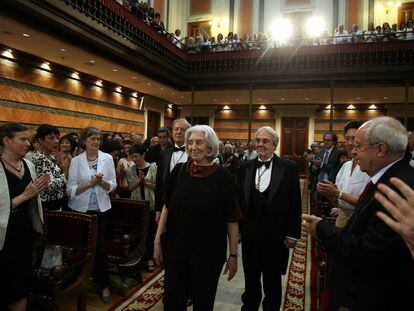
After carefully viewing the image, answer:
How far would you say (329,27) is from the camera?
14859mm

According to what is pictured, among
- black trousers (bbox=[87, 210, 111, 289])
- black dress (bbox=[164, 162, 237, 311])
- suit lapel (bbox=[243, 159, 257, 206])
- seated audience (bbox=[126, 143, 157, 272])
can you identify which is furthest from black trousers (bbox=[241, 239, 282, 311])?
seated audience (bbox=[126, 143, 157, 272])

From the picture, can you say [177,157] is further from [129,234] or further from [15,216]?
[15,216]

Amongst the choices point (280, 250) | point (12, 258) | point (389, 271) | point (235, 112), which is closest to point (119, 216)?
point (12, 258)

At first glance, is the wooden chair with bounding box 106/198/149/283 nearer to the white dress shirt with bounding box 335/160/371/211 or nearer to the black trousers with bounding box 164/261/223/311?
the black trousers with bounding box 164/261/223/311

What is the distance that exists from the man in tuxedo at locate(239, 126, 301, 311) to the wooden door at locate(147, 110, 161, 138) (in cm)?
1206

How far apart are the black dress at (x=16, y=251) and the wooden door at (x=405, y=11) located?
16.5 metres

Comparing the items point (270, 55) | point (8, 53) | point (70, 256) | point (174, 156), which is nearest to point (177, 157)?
point (174, 156)

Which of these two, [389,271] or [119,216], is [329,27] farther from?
[389,271]

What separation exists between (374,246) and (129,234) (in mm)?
2484

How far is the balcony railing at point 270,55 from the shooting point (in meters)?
9.40

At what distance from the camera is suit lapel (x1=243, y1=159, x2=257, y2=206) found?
2.67 meters

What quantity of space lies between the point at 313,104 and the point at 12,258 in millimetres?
15270

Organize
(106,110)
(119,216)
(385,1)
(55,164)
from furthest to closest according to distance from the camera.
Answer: (385,1), (106,110), (119,216), (55,164)

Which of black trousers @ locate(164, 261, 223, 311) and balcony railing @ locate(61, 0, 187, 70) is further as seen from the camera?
balcony railing @ locate(61, 0, 187, 70)
